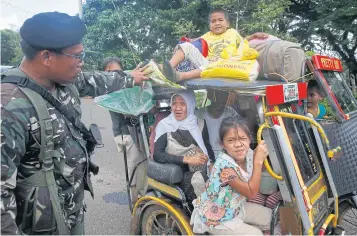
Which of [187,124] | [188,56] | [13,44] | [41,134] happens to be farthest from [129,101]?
[13,44]

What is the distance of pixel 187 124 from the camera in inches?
120

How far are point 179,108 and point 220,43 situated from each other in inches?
37.3

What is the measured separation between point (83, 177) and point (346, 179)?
76.7 inches

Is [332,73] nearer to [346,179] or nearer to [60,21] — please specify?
[346,179]

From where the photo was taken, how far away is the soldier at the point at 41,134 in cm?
140

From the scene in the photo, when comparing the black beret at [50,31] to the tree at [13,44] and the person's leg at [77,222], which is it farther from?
Result: the person's leg at [77,222]

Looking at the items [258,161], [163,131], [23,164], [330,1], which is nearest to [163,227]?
[163,131]

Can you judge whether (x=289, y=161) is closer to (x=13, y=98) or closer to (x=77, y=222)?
(x=77, y=222)

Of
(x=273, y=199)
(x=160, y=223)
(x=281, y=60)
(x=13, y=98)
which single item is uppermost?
(x=281, y=60)

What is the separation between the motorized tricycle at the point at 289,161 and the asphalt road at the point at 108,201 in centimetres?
90

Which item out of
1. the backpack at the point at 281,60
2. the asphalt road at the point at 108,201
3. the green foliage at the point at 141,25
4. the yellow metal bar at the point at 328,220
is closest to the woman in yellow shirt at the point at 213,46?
the backpack at the point at 281,60

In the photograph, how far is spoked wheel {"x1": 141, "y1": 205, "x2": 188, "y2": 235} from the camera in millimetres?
2736

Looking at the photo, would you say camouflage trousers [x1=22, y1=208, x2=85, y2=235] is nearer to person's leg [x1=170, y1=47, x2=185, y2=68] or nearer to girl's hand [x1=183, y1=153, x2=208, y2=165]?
girl's hand [x1=183, y1=153, x2=208, y2=165]

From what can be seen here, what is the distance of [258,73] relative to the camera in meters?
2.74
